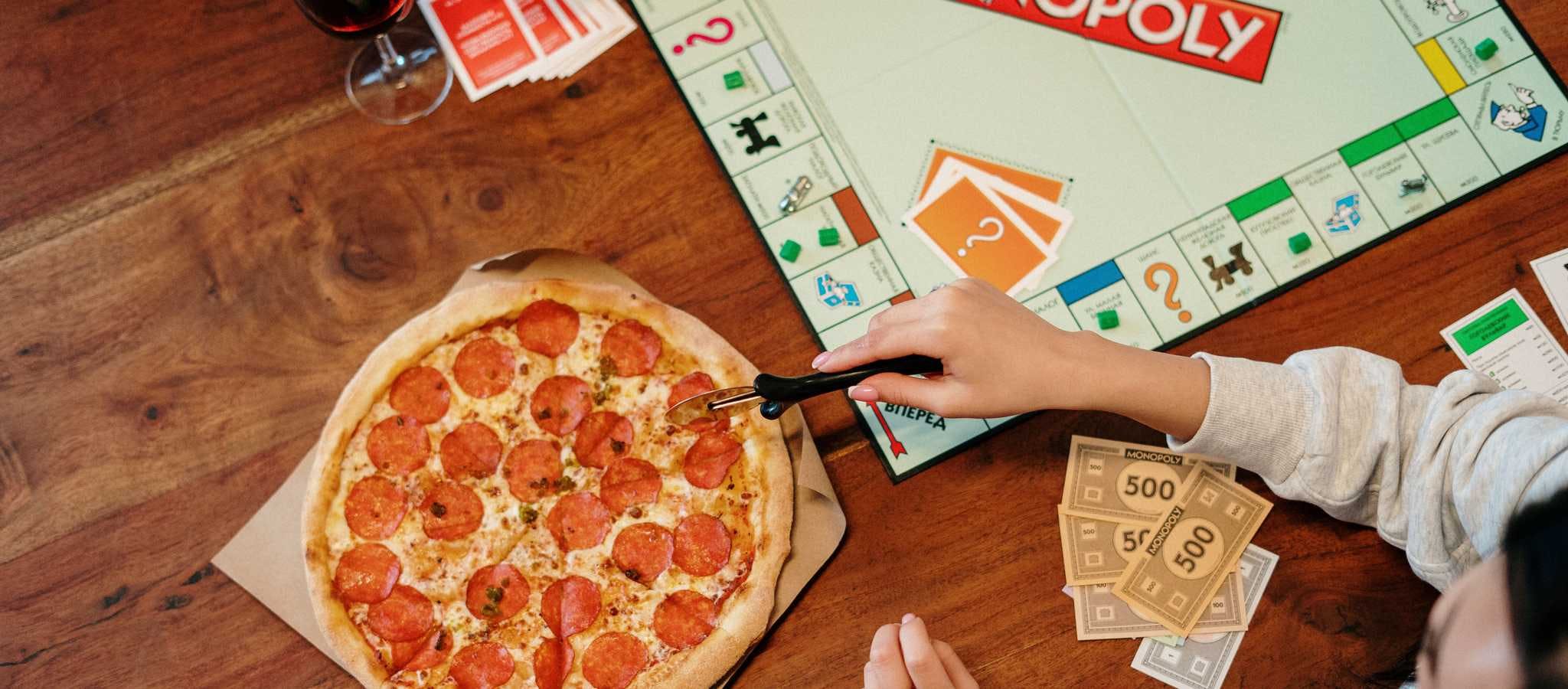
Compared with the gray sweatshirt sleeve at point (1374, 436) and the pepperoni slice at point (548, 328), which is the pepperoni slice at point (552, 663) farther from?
the gray sweatshirt sleeve at point (1374, 436)

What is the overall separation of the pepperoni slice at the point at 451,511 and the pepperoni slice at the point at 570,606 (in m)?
0.17

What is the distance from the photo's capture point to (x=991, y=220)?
1706 mm

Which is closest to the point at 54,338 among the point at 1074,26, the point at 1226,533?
the point at 1074,26

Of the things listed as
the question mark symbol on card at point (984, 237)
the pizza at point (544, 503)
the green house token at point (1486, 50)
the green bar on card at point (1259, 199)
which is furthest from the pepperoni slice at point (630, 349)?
the green house token at point (1486, 50)

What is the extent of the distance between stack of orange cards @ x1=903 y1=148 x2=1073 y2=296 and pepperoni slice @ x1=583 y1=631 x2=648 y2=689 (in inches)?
31.6

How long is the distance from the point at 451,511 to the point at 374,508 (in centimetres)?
12

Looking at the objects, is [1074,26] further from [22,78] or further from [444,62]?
[22,78]

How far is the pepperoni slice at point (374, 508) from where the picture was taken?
63.6 inches

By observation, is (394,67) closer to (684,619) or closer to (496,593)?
(496,593)

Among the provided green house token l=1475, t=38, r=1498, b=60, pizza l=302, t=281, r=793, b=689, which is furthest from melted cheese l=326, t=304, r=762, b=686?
green house token l=1475, t=38, r=1498, b=60

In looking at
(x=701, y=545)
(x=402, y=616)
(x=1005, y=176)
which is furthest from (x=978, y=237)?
(x=402, y=616)

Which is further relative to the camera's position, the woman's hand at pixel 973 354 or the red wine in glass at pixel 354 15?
the red wine in glass at pixel 354 15

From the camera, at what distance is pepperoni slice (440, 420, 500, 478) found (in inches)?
64.8

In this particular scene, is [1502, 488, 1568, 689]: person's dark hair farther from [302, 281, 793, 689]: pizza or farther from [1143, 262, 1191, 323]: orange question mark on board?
[302, 281, 793, 689]: pizza
